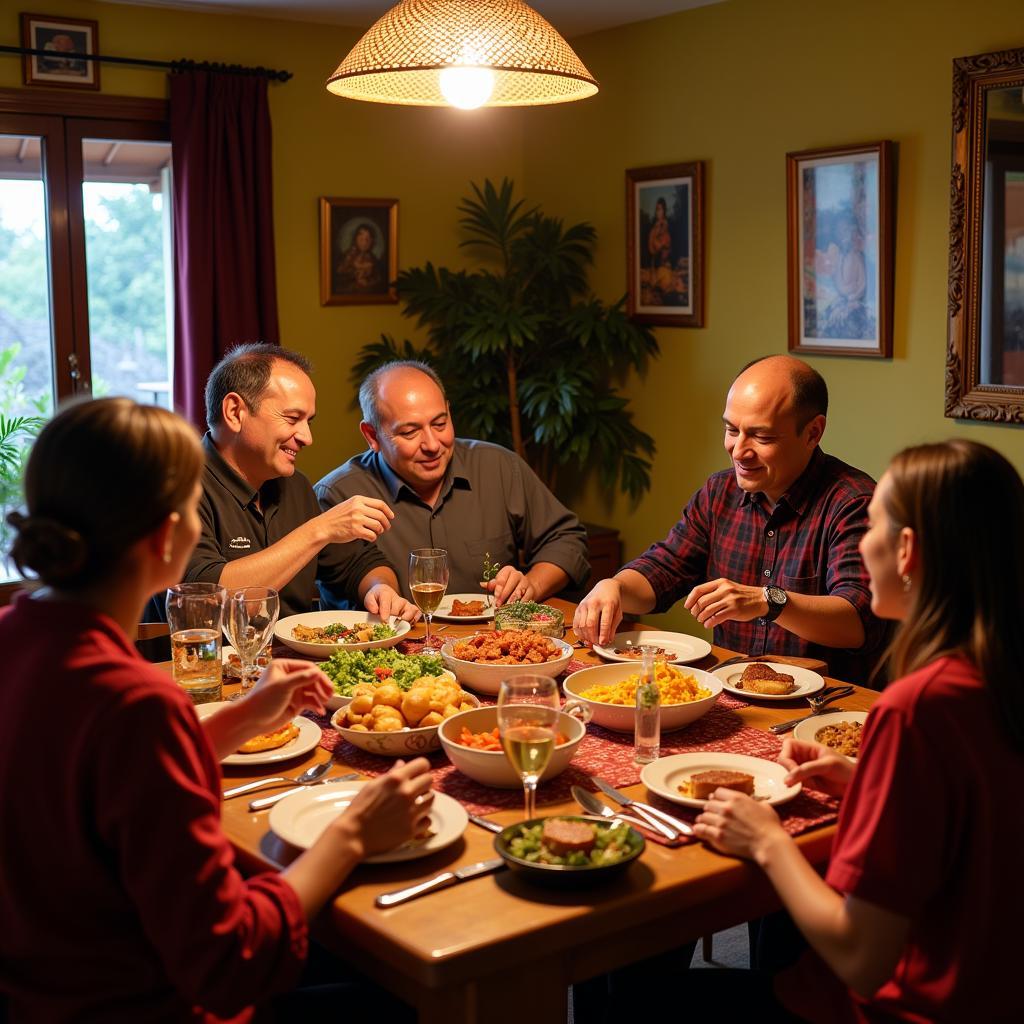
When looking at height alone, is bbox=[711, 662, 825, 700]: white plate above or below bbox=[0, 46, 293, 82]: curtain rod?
below

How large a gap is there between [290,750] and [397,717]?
0.18m

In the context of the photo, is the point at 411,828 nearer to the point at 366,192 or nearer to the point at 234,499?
the point at 234,499

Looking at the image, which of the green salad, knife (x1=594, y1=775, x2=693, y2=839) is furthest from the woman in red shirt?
the green salad

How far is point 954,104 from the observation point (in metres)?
3.92

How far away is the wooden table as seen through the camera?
1413 millimetres

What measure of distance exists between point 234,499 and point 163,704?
1834mm

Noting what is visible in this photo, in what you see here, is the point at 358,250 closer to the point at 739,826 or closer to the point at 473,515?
the point at 473,515

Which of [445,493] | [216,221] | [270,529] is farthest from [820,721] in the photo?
[216,221]

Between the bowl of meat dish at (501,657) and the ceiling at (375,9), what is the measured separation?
3.38 metres

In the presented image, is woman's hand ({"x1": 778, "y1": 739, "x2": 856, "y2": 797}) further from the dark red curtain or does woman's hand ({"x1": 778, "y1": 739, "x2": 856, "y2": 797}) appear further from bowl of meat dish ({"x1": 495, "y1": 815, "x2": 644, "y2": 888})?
the dark red curtain

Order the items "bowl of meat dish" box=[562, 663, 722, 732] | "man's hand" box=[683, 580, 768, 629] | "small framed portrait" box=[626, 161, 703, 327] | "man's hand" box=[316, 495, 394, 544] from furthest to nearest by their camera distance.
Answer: "small framed portrait" box=[626, 161, 703, 327] → "man's hand" box=[316, 495, 394, 544] → "man's hand" box=[683, 580, 768, 629] → "bowl of meat dish" box=[562, 663, 722, 732]

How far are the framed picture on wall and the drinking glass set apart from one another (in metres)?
2.86

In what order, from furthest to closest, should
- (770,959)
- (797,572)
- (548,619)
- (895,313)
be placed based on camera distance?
1. (895,313)
2. (797,572)
3. (548,619)
4. (770,959)

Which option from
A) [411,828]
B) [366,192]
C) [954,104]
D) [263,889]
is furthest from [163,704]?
[366,192]
